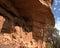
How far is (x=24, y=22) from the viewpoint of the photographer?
613 inches

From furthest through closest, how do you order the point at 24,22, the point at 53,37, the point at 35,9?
the point at 53,37
the point at 24,22
the point at 35,9

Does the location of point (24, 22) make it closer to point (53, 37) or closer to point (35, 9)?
point (35, 9)

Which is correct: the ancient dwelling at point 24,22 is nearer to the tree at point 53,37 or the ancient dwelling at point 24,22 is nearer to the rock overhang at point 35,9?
the rock overhang at point 35,9

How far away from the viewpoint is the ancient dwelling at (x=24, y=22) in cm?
1322

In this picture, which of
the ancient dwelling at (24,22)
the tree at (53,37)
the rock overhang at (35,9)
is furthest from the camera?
the tree at (53,37)

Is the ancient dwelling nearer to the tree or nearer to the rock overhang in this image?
the rock overhang

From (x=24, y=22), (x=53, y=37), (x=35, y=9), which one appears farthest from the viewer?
(x=53, y=37)

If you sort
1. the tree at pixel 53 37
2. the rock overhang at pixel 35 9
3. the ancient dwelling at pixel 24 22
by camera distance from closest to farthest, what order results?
the ancient dwelling at pixel 24 22
the rock overhang at pixel 35 9
the tree at pixel 53 37

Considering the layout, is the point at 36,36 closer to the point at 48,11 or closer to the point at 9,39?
the point at 48,11

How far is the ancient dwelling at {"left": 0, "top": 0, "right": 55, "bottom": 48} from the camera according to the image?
13.2 meters

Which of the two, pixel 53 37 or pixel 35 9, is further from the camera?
pixel 53 37

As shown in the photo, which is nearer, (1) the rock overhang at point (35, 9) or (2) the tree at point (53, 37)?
(1) the rock overhang at point (35, 9)

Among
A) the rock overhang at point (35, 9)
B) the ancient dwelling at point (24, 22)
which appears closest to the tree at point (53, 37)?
the ancient dwelling at point (24, 22)

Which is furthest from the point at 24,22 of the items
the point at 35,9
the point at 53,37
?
the point at 53,37
